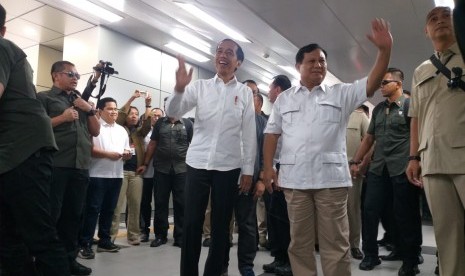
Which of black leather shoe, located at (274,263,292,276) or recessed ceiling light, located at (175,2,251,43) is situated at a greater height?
recessed ceiling light, located at (175,2,251,43)

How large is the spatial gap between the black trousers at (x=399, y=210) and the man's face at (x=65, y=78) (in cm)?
257

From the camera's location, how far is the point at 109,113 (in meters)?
→ 3.75

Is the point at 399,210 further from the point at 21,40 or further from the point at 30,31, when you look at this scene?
the point at 21,40

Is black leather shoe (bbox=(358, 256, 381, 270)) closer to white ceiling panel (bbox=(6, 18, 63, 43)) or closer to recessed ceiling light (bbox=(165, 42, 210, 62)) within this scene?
recessed ceiling light (bbox=(165, 42, 210, 62))

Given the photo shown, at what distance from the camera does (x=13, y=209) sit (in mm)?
1665

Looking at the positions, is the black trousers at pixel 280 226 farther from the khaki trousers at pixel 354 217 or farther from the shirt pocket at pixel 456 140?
the shirt pocket at pixel 456 140

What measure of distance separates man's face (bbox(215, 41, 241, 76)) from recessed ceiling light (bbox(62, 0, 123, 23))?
140 inches

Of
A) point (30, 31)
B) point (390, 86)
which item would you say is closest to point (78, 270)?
point (390, 86)

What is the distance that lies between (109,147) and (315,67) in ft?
7.70

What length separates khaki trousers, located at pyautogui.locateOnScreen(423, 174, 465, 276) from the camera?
1.53m

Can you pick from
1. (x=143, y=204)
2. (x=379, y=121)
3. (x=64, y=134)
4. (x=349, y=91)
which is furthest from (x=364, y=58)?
(x=64, y=134)

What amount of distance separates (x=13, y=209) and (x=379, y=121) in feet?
8.90

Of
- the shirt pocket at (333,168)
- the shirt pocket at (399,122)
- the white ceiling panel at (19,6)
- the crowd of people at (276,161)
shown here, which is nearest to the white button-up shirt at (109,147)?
the crowd of people at (276,161)

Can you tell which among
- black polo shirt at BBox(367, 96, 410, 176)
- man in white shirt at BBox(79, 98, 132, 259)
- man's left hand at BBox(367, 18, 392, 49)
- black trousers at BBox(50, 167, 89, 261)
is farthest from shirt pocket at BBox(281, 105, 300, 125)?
man in white shirt at BBox(79, 98, 132, 259)
